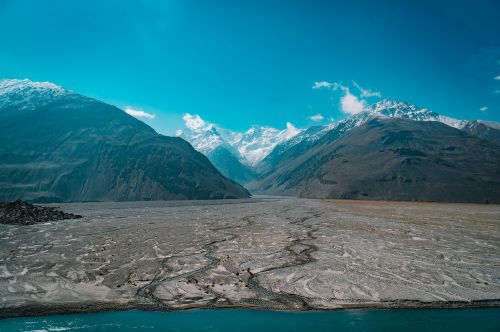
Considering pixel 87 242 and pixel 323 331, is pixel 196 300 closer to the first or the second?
pixel 323 331

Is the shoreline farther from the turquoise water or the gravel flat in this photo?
the turquoise water

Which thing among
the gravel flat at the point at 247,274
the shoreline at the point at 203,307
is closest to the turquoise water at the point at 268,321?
the shoreline at the point at 203,307

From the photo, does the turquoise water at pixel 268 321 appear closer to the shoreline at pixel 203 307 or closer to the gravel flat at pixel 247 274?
the shoreline at pixel 203 307

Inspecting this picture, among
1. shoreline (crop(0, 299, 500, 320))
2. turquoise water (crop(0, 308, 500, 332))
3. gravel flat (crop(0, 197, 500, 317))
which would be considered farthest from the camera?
gravel flat (crop(0, 197, 500, 317))

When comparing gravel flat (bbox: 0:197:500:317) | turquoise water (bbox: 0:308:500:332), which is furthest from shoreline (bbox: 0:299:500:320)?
turquoise water (bbox: 0:308:500:332)

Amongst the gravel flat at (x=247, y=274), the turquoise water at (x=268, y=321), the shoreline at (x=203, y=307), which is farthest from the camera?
the gravel flat at (x=247, y=274)

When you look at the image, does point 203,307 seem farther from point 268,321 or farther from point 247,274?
point 247,274

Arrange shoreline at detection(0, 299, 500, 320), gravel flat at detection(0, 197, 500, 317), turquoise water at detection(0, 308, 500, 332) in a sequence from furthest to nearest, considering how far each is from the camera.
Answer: gravel flat at detection(0, 197, 500, 317) < shoreline at detection(0, 299, 500, 320) < turquoise water at detection(0, 308, 500, 332)

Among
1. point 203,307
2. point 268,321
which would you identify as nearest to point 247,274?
point 203,307

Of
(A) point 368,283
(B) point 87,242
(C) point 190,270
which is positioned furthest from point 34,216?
(A) point 368,283
